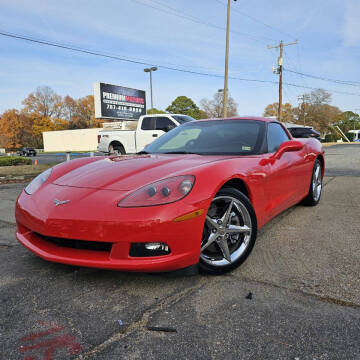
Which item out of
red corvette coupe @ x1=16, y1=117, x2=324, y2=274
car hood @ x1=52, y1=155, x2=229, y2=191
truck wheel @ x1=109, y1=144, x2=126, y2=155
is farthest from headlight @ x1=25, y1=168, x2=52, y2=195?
truck wheel @ x1=109, y1=144, x2=126, y2=155

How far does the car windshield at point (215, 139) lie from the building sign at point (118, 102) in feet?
69.7

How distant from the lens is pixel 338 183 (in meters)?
6.50

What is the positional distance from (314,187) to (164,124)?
25.5 ft

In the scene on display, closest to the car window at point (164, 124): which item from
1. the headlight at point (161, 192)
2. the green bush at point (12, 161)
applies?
the green bush at point (12, 161)

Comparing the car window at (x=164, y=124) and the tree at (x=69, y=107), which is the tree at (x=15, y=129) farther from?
the car window at (x=164, y=124)

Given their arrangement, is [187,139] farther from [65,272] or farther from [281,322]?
[281,322]

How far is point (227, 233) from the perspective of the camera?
7.43 feet

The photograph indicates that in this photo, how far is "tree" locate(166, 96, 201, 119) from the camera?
224ft

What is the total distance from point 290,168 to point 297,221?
0.73 metres

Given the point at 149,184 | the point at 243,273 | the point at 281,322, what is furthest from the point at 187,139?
the point at 281,322

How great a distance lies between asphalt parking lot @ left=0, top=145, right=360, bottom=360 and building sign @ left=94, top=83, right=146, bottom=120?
22.3 meters

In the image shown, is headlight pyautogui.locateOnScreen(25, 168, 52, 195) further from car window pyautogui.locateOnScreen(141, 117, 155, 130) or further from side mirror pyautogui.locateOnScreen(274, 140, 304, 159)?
car window pyautogui.locateOnScreen(141, 117, 155, 130)

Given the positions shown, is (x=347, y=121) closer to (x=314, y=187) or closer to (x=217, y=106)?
(x=217, y=106)

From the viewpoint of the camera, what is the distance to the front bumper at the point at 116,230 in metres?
1.83
